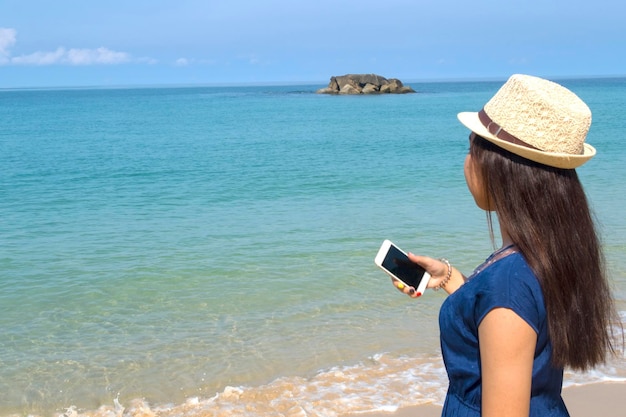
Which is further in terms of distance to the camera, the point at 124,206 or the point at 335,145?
Answer: the point at 335,145

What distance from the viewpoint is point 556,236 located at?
1794 millimetres

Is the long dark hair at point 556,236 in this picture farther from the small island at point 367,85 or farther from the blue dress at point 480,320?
the small island at point 367,85

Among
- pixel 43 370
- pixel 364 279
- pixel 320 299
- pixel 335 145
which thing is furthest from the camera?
pixel 335 145

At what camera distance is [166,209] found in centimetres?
1542

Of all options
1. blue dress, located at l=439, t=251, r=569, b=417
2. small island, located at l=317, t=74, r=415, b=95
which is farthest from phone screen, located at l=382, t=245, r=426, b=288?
small island, located at l=317, t=74, r=415, b=95

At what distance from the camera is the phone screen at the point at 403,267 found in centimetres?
266

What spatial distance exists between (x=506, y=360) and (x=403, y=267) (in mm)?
1072

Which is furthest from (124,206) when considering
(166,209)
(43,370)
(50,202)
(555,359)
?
(555,359)

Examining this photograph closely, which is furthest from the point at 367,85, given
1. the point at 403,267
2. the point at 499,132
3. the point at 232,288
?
the point at 499,132

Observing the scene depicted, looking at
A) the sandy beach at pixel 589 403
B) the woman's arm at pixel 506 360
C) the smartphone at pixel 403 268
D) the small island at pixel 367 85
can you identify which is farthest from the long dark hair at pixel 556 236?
the small island at pixel 367 85

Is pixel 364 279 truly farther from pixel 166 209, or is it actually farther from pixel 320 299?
pixel 166 209

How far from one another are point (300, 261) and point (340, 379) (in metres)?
4.12

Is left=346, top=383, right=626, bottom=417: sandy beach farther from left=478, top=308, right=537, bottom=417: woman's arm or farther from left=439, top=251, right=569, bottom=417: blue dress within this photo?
left=478, top=308, right=537, bottom=417: woman's arm

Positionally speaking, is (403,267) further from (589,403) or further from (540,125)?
(589,403)
